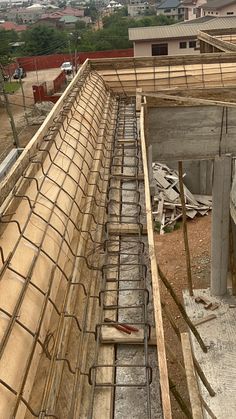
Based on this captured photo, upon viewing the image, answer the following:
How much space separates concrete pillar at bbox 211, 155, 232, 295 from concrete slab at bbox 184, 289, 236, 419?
0.95 m

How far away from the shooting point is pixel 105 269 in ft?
19.7

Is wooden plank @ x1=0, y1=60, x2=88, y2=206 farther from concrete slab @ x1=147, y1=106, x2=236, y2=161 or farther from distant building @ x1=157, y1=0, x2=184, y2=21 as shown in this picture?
distant building @ x1=157, y1=0, x2=184, y2=21

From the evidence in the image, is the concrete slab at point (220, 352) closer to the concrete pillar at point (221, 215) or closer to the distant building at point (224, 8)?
the concrete pillar at point (221, 215)

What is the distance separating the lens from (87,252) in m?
6.25

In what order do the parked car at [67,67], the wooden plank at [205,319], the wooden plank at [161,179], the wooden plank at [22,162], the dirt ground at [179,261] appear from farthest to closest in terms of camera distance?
the parked car at [67,67]
the wooden plank at [161,179]
the dirt ground at [179,261]
the wooden plank at [205,319]
the wooden plank at [22,162]

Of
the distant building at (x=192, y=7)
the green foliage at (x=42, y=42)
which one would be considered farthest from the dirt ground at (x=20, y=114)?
the distant building at (x=192, y=7)

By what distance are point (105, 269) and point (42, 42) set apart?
5451 centimetres

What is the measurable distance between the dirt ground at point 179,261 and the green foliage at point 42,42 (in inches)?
1773

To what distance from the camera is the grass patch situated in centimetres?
4133

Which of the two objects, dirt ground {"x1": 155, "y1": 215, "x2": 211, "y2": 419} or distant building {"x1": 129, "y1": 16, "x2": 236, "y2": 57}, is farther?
distant building {"x1": 129, "y1": 16, "x2": 236, "y2": 57}

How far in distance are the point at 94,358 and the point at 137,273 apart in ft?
5.00

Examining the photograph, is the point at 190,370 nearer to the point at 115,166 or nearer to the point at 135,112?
the point at 115,166

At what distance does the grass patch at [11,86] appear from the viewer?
4133 cm

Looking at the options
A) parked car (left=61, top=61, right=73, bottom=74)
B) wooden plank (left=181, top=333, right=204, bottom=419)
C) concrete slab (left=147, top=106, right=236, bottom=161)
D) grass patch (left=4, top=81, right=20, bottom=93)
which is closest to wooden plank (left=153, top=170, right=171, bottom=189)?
concrete slab (left=147, top=106, right=236, bottom=161)
